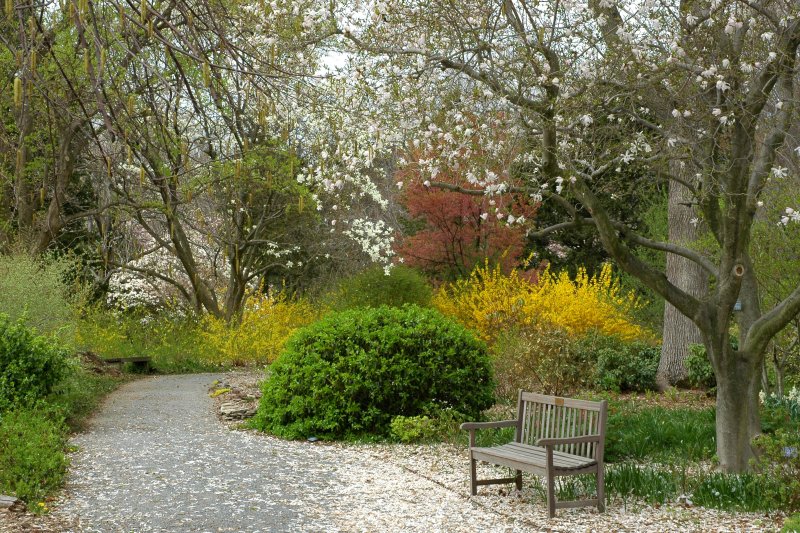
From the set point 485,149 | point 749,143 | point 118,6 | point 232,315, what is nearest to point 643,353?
point 485,149

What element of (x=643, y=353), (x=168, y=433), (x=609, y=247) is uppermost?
(x=609, y=247)

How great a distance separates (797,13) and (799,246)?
9.87ft

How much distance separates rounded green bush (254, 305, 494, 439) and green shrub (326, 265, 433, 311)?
553cm

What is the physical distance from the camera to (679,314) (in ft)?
39.5

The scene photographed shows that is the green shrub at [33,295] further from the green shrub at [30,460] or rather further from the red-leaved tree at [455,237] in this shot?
the red-leaved tree at [455,237]

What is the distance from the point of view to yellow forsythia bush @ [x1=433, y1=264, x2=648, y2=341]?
1346 centimetres

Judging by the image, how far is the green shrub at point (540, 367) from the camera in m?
9.90

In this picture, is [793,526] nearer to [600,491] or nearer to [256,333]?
[600,491]

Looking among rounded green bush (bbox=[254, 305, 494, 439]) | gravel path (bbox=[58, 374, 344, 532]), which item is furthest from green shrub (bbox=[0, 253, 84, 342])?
rounded green bush (bbox=[254, 305, 494, 439])

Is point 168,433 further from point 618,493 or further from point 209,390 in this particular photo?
point 618,493

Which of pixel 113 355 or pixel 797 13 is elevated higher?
pixel 797 13

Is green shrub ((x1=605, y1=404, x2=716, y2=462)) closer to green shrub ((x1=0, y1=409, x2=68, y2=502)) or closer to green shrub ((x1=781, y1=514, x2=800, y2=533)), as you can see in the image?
green shrub ((x1=781, y1=514, x2=800, y2=533))

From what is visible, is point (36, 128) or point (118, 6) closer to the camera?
point (118, 6)

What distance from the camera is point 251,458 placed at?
754 centimetres
